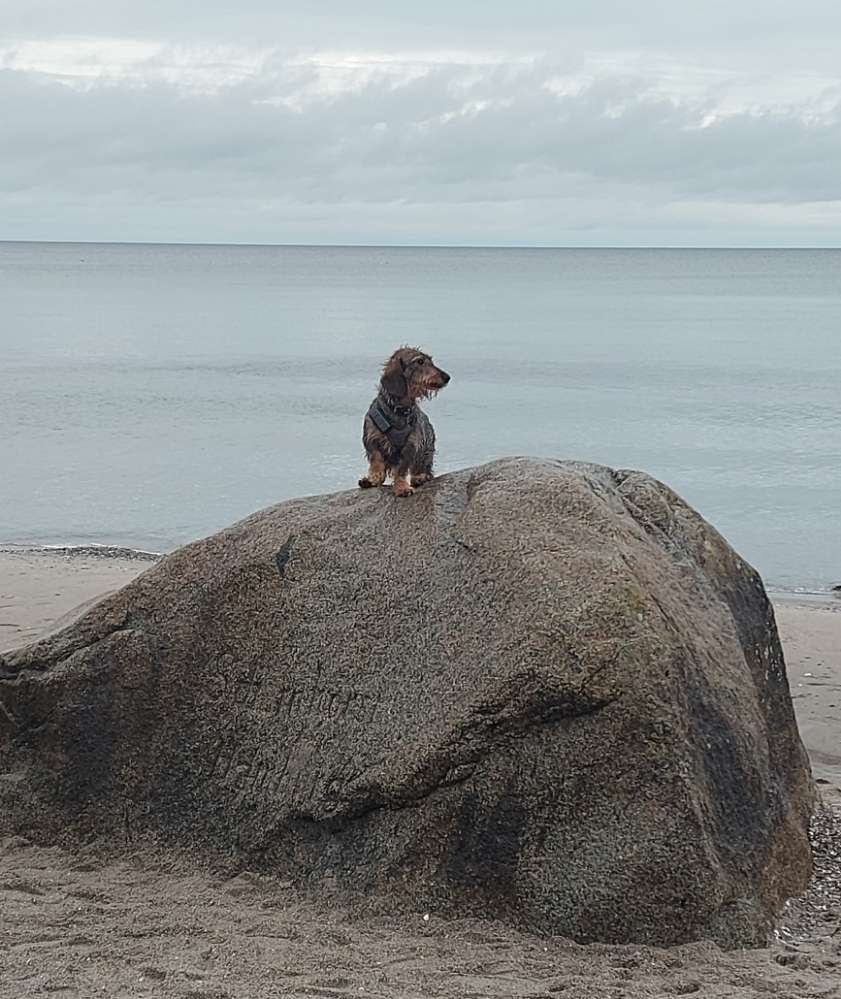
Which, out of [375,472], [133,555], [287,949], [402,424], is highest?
[402,424]

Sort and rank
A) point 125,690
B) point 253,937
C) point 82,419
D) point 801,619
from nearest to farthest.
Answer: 1. point 253,937
2. point 125,690
3. point 801,619
4. point 82,419

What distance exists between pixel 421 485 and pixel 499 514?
878 millimetres

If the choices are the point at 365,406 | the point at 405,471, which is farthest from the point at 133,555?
the point at 365,406

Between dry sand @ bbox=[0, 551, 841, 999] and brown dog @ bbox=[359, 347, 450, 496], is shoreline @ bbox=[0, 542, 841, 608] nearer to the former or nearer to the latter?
brown dog @ bbox=[359, 347, 450, 496]

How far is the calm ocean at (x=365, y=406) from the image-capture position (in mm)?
23734

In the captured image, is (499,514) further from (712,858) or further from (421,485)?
(712,858)

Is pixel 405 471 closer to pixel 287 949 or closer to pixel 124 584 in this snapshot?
pixel 287 949

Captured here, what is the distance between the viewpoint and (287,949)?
6320 millimetres

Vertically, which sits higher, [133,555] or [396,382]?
[396,382]

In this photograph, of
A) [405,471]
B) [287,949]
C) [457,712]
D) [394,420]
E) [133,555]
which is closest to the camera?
[287,949]

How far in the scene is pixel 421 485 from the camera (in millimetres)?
8016

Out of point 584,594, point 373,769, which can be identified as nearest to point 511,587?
point 584,594

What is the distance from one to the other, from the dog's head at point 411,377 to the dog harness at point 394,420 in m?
0.09

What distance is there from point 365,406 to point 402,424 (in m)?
29.2
